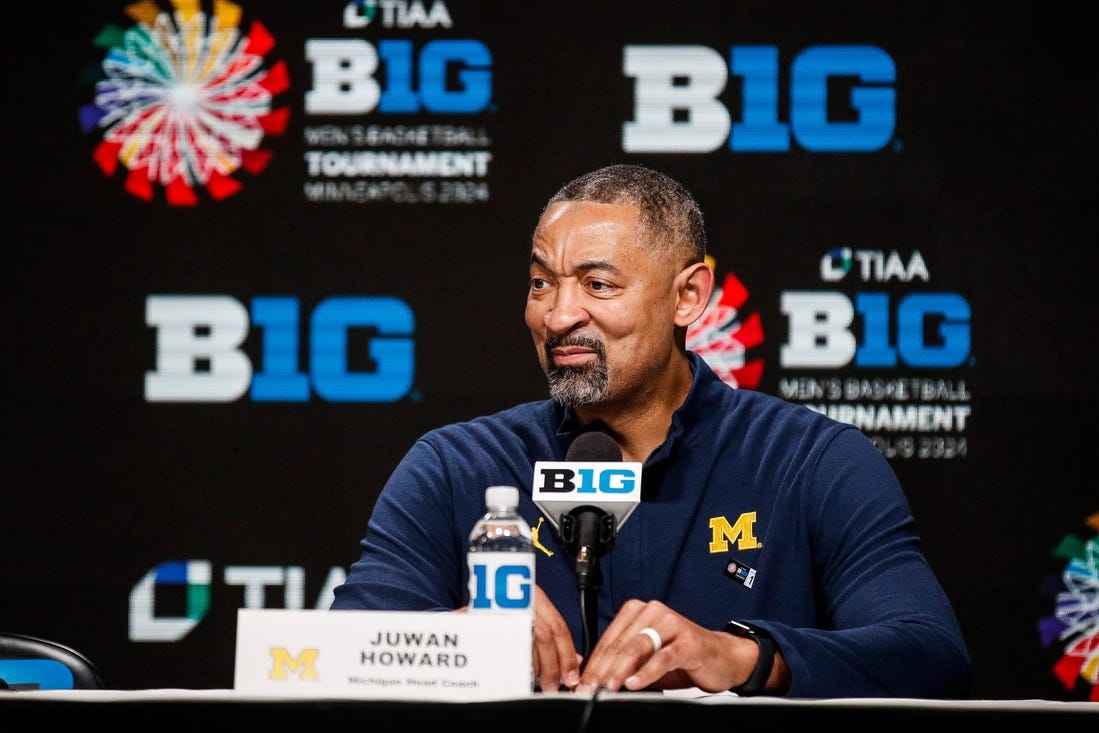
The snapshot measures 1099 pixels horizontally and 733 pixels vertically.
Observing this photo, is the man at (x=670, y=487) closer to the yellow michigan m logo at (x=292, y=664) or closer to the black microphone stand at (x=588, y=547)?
the black microphone stand at (x=588, y=547)

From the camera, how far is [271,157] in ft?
10.4

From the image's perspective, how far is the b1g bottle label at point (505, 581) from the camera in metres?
1.31

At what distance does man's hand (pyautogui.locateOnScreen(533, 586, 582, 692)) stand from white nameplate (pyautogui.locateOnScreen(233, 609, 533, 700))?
28cm

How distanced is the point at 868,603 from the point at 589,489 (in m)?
0.50

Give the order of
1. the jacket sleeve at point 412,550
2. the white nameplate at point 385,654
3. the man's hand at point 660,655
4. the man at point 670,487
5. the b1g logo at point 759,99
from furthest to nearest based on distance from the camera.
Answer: the b1g logo at point 759,99 < the jacket sleeve at point 412,550 < the man at point 670,487 < the man's hand at point 660,655 < the white nameplate at point 385,654

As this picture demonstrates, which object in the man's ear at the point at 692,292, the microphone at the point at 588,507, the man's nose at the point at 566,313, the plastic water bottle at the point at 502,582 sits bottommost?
the plastic water bottle at the point at 502,582

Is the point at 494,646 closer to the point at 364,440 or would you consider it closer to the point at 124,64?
the point at 364,440

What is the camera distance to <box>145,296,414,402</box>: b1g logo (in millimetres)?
3127

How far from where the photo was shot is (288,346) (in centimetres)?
313

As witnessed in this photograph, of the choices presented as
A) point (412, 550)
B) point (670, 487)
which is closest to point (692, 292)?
point (670, 487)

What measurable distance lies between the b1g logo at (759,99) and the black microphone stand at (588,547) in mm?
1884

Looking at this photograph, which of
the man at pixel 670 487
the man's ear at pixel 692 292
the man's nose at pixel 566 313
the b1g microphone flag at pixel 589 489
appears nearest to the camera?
the b1g microphone flag at pixel 589 489

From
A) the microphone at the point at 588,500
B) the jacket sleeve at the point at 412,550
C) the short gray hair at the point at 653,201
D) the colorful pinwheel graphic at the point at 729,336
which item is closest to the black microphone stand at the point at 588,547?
the microphone at the point at 588,500

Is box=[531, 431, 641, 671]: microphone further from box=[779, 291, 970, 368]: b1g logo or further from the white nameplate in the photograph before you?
box=[779, 291, 970, 368]: b1g logo
